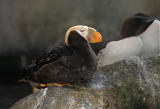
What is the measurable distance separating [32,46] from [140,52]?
3529 millimetres

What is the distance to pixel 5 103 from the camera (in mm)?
5395

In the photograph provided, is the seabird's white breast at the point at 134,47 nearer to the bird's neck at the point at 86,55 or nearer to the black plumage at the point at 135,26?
the black plumage at the point at 135,26

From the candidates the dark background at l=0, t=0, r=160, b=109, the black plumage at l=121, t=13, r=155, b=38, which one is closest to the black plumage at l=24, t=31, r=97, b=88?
the black plumage at l=121, t=13, r=155, b=38

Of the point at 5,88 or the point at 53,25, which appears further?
the point at 53,25

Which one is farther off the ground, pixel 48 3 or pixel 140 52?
pixel 48 3

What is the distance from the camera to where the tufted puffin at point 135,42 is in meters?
4.59

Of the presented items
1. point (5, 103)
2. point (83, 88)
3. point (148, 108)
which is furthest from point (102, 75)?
point (5, 103)

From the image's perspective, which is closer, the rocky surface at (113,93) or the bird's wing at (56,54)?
the rocky surface at (113,93)

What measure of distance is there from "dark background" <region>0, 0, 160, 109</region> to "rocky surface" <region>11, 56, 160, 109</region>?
3616 millimetres

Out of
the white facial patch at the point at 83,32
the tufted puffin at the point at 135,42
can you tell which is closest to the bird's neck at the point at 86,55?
the white facial patch at the point at 83,32

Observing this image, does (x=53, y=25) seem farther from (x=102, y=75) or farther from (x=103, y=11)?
(x=102, y=75)

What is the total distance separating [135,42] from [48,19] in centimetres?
337

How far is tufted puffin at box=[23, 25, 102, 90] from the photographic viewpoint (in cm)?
364

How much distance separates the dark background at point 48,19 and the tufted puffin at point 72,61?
12.2 feet
